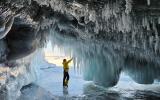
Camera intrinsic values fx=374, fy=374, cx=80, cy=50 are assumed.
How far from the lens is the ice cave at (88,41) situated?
7.65 meters

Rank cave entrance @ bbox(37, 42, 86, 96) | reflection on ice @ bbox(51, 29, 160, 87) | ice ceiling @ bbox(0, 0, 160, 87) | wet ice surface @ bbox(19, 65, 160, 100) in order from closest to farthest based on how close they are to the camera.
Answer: ice ceiling @ bbox(0, 0, 160, 87)
reflection on ice @ bbox(51, 29, 160, 87)
wet ice surface @ bbox(19, 65, 160, 100)
cave entrance @ bbox(37, 42, 86, 96)

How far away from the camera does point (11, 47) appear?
10.0 metres

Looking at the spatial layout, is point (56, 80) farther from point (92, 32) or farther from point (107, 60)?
point (92, 32)

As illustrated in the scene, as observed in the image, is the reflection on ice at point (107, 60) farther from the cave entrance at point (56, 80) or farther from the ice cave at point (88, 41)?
the cave entrance at point (56, 80)

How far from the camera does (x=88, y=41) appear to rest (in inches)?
473

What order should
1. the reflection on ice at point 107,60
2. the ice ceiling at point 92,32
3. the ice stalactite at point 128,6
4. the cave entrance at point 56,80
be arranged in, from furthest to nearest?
the cave entrance at point 56,80, the reflection on ice at point 107,60, the ice ceiling at point 92,32, the ice stalactite at point 128,6

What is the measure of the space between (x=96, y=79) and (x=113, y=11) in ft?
30.7

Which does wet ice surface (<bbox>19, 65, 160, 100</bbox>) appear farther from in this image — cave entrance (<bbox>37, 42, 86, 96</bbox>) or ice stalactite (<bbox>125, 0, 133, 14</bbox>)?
ice stalactite (<bbox>125, 0, 133, 14</bbox>)

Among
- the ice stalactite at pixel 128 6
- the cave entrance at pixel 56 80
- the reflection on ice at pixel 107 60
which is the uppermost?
the ice stalactite at pixel 128 6

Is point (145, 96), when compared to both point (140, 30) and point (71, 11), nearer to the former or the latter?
point (140, 30)

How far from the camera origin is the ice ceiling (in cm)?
754

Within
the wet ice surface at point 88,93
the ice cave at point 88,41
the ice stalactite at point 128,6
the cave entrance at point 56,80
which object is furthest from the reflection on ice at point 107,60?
the ice stalactite at point 128,6

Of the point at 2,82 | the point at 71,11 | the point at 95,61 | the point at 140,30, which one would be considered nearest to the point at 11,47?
the point at 2,82

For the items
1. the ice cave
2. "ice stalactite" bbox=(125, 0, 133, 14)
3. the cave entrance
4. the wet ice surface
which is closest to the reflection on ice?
the ice cave
